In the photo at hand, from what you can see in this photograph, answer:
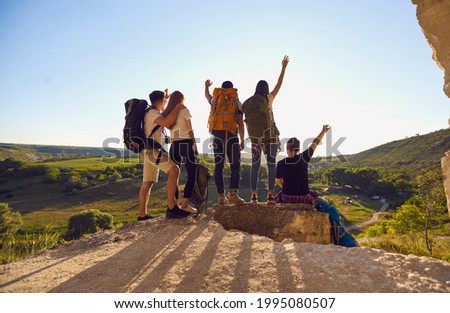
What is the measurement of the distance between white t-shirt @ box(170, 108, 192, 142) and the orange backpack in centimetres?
50

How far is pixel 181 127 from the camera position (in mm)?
5172

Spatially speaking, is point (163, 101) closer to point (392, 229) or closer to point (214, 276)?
point (214, 276)

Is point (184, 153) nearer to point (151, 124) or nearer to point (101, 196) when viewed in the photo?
point (151, 124)

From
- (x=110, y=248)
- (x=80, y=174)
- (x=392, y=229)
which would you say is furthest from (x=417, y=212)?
(x=80, y=174)

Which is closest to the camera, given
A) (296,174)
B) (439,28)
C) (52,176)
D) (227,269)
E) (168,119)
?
(227,269)

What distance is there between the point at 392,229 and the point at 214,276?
144 feet

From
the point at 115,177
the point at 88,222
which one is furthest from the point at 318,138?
the point at 115,177

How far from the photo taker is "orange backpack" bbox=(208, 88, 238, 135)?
5305 mm

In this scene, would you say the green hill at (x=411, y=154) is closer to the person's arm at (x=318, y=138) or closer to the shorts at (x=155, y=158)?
the person's arm at (x=318, y=138)

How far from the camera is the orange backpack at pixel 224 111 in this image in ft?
17.4

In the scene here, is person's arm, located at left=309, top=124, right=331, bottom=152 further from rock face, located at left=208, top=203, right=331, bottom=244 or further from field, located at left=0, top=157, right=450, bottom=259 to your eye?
field, located at left=0, top=157, right=450, bottom=259

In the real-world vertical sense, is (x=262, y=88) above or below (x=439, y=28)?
below

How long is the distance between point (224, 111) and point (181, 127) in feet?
2.93
